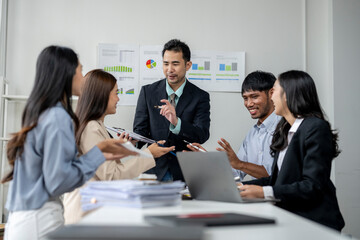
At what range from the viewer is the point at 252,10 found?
412 cm

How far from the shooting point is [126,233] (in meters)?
0.83

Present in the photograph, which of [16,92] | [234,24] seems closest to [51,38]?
[16,92]

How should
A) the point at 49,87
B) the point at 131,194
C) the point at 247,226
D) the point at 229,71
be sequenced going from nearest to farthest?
1. the point at 247,226
2. the point at 131,194
3. the point at 49,87
4. the point at 229,71

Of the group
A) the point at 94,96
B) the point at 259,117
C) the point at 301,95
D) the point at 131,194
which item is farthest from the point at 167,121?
the point at 131,194

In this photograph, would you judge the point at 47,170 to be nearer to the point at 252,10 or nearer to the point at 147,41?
the point at 147,41

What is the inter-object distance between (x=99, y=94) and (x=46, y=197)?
0.82 metres

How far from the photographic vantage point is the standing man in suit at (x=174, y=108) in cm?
309

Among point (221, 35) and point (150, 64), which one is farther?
point (221, 35)

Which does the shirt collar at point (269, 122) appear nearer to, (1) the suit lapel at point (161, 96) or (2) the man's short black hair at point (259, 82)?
(2) the man's short black hair at point (259, 82)

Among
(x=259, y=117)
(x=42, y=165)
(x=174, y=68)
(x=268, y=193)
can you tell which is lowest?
(x=268, y=193)

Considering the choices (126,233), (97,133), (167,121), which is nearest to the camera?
(126,233)

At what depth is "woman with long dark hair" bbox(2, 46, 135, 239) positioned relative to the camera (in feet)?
4.58

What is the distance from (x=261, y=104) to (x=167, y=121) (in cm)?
72

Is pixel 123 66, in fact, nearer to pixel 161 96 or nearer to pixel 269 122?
pixel 161 96
